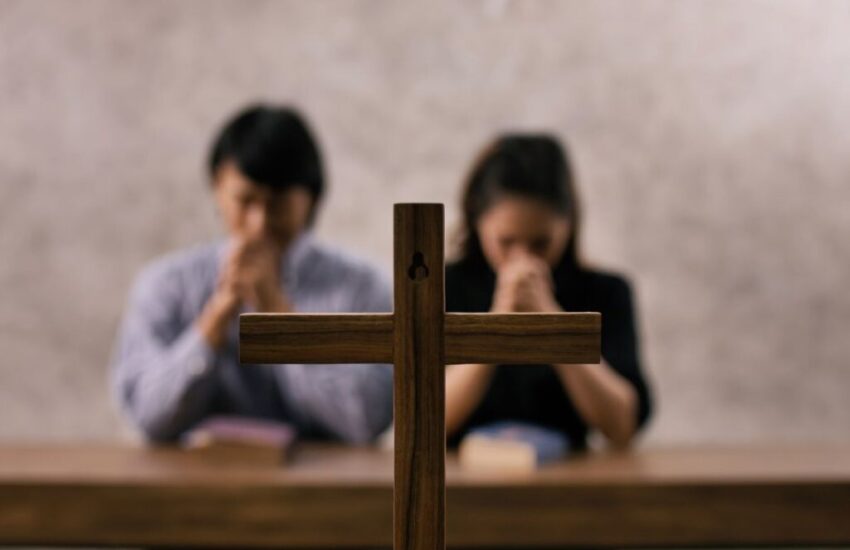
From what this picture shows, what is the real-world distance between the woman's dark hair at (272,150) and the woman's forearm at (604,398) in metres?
0.49

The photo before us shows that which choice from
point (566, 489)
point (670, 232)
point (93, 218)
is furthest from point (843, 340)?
point (93, 218)

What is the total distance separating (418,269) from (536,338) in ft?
0.29

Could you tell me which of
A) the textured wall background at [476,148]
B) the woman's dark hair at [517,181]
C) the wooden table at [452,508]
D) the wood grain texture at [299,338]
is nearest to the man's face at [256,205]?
Answer: the woman's dark hair at [517,181]

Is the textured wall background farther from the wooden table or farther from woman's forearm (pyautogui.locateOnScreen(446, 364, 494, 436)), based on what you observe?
the wooden table

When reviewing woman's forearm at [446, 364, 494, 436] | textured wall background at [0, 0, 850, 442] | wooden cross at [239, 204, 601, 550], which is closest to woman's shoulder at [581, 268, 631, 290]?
woman's forearm at [446, 364, 494, 436]

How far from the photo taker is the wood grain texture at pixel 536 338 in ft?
2.06

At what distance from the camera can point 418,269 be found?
61 centimetres

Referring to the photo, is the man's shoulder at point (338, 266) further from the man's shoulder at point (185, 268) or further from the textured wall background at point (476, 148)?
the textured wall background at point (476, 148)

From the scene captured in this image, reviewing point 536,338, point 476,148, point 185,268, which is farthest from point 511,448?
point 476,148

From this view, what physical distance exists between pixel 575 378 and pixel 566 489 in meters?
0.26

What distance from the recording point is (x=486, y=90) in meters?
2.46

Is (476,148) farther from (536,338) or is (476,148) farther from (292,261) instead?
(536,338)

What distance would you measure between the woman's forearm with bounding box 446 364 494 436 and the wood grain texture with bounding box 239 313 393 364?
84 centimetres

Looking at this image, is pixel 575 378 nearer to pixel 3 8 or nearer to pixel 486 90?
pixel 486 90
